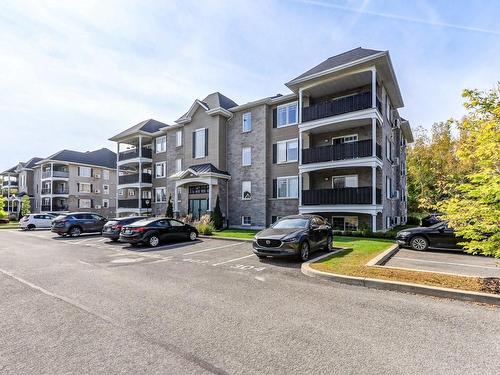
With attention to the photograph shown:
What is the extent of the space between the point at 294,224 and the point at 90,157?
48.7m

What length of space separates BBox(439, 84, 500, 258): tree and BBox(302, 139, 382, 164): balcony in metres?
10.5

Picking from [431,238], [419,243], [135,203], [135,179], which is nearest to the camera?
[431,238]

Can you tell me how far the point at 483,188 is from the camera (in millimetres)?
5949

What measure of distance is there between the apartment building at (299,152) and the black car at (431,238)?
3.95m

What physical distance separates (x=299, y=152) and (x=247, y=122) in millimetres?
5939

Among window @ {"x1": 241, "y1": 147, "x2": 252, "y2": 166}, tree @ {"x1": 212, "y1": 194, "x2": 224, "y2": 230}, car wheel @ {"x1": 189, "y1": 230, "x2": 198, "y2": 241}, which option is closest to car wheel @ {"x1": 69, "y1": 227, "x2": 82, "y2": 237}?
tree @ {"x1": 212, "y1": 194, "x2": 224, "y2": 230}

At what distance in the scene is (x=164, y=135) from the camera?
31234 mm

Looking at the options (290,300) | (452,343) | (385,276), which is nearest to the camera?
(452,343)

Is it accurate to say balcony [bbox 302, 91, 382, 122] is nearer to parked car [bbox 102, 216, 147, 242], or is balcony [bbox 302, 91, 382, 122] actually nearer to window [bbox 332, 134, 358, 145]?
window [bbox 332, 134, 358, 145]

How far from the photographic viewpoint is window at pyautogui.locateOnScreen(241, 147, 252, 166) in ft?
78.6

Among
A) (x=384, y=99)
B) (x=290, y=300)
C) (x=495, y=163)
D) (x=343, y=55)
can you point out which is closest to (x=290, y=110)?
(x=343, y=55)

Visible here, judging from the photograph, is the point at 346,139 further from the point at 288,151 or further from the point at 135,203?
the point at 135,203

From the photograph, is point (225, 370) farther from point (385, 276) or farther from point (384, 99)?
point (384, 99)

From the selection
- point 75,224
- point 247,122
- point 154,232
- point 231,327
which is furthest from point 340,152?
point 75,224
